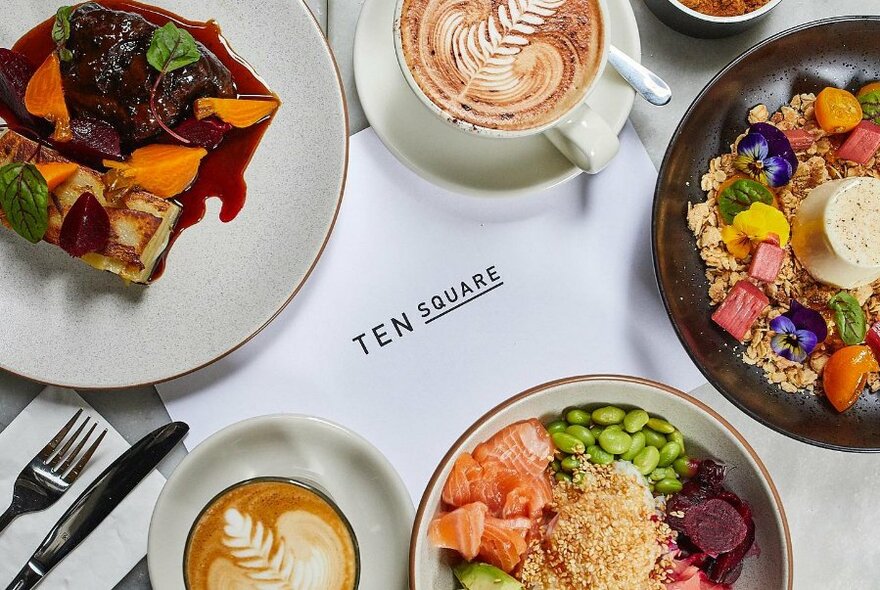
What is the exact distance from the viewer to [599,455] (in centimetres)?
148

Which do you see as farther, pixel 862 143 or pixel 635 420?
pixel 862 143

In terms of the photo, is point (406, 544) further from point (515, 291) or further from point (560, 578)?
point (515, 291)

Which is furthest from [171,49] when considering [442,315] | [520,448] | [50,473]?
[520,448]

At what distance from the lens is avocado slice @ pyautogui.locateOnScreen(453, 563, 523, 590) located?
54.6 inches

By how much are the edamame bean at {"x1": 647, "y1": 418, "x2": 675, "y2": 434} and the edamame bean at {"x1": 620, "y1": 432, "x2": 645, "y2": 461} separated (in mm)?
24

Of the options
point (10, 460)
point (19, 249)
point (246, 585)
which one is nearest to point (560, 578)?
point (246, 585)

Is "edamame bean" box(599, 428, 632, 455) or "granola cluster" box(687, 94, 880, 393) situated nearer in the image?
"edamame bean" box(599, 428, 632, 455)

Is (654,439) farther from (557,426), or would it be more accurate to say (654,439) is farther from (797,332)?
(797,332)

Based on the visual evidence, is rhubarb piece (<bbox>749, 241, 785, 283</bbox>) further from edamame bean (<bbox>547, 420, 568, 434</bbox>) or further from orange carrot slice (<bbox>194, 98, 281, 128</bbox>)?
orange carrot slice (<bbox>194, 98, 281, 128</bbox>)

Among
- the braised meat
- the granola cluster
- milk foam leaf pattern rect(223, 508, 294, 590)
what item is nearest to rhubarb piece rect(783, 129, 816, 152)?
the granola cluster

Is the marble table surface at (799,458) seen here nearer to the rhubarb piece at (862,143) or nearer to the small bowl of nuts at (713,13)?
the small bowl of nuts at (713,13)

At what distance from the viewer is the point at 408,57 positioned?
1.42m

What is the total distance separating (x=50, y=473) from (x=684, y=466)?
1.19m

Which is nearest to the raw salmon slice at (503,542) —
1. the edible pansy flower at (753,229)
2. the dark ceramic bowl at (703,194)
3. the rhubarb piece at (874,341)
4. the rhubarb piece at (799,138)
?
the dark ceramic bowl at (703,194)
